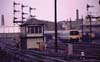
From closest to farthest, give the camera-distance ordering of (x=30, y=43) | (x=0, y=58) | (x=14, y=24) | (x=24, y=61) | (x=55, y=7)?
(x=24, y=61) < (x=0, y=58) < (x=55, y=7) < (x=30, y=43) < (x=14, y=24)

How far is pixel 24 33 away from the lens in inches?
1420

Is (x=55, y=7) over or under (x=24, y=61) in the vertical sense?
over

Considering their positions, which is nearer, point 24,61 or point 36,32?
point 24,61

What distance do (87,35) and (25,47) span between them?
29980mm

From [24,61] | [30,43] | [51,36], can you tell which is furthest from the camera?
[51,36]

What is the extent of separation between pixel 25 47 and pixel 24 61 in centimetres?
1699

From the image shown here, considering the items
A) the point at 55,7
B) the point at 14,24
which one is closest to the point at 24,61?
the point at 55,7

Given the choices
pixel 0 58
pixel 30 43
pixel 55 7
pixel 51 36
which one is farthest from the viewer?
pixel 51 36

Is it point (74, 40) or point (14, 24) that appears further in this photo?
point (74, 40)

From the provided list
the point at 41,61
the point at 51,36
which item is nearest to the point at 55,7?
the point at 41,61

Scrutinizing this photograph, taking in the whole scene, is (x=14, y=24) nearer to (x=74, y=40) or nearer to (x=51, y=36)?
(x=74, y=40)

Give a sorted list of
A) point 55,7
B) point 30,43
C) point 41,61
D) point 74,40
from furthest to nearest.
A: 1. point 74,40
2. point 30,43
3. point 55,7
4. point 41,61

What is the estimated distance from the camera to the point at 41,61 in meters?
15.6

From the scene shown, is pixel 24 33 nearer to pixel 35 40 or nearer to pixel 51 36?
pixel 35 40
